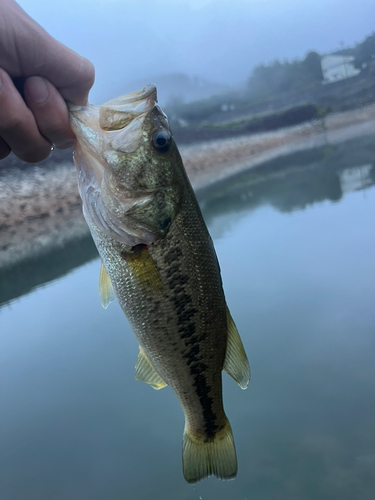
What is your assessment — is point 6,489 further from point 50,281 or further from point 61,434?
point 50,281

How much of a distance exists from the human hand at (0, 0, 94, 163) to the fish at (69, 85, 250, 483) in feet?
0.19

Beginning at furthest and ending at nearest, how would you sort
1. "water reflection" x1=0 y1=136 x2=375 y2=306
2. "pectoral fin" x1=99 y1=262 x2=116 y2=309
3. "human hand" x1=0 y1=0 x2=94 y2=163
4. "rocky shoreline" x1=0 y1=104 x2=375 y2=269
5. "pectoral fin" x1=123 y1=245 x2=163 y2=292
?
"rocky shoreline" x1=0 y1=104 x2=375 y2=269 < "water reflection" x1=0 y1=136 x2=375 y2=306 < "pectoral fin" x1=99 y1=262 x2=116 y2=309 < "pectoral fin" x1=123 y1=245 x2=163 y2=292 < "human hand" x1=0 y1=0 x2=94 y2=163

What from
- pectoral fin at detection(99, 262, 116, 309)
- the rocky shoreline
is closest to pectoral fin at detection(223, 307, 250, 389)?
pectoral fin at detection(99, 262, 116, 309)

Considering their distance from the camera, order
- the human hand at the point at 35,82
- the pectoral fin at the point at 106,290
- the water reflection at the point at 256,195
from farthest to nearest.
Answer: the water reflection at the point at 256,195, the pectoral fin at the point at 106,290, the human hand at the point at 35,82

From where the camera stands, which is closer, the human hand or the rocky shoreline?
the human hand

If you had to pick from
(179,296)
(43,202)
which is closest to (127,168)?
(179,296)

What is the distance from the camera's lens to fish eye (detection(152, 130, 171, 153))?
99 centimetres

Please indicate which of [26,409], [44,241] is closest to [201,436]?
[26,409]

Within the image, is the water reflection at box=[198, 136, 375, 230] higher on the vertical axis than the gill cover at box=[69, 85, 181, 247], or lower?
lower

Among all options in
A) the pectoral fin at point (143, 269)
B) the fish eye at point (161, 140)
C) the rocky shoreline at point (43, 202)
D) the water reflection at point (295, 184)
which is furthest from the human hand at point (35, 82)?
the water reflection at point (295, 184)

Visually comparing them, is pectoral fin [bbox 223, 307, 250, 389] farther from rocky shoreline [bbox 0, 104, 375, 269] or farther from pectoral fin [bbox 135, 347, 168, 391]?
rocky shoreline [bbox 0, 104, 375, 269]

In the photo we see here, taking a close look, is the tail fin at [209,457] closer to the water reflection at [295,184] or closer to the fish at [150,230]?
the fish at [150,230]

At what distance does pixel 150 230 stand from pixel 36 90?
469mm

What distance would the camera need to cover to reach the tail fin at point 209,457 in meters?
1.14
